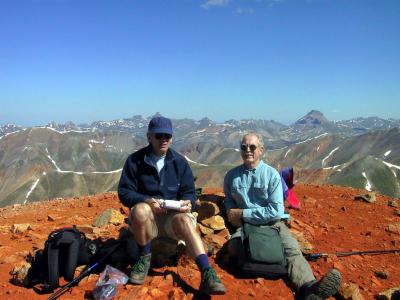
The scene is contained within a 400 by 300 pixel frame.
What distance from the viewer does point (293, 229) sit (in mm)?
10328

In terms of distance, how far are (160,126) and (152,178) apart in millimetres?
956

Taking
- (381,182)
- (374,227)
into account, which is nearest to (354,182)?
(381,182)

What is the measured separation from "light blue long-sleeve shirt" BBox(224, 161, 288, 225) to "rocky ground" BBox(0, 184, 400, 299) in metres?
1.16

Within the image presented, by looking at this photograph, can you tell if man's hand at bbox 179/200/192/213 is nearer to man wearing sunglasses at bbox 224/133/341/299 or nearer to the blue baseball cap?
the blue baseball cap

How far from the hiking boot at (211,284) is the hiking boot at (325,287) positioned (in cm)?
150

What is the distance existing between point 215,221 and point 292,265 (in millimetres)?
2363

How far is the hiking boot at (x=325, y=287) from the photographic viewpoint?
626cm

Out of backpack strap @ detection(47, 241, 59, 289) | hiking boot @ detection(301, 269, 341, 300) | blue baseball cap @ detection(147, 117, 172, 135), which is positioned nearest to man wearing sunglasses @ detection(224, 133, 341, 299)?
hiking boot @ detection(301, 269, 341, 300)

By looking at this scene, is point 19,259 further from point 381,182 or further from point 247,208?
point 381,182

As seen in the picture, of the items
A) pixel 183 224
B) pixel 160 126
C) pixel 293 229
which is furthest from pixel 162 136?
pixel 293 229

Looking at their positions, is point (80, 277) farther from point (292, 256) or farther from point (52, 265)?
point (292, 256)

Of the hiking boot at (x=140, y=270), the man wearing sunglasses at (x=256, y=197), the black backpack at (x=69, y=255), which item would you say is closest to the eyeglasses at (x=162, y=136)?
the man wearing sunglasses at (x=256, y=197)

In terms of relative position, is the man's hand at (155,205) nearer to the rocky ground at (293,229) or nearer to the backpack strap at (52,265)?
the rocky ground at (293,229)

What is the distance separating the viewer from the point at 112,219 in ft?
35.7
